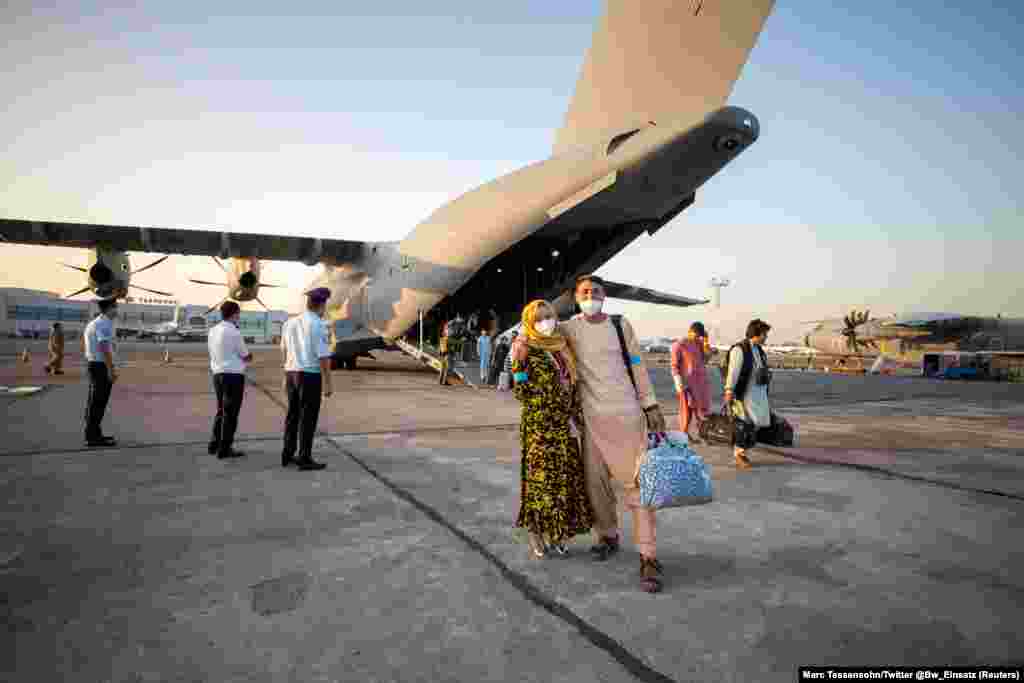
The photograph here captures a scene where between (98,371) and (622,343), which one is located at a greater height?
(622,343)

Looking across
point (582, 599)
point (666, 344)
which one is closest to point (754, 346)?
point (582, 599)

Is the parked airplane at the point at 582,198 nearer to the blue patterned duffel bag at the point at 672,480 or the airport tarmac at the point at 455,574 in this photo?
the airport tarmac at the point at 455,574

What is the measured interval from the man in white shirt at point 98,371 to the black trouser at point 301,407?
2028 millimetres

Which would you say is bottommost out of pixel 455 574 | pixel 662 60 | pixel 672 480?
pixel 455 574

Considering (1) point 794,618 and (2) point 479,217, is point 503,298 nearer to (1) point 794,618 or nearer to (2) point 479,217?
(2) point 479,217

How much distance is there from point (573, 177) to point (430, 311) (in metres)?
5.99

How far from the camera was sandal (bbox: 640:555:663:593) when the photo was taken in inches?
98.0

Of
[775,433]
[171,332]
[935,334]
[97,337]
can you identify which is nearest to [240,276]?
[97,337]

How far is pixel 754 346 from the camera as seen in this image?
541 cm

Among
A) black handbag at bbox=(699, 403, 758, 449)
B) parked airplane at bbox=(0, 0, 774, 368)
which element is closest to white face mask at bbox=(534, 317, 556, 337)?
black handbag at bbox=(699, 403, 758, 449)

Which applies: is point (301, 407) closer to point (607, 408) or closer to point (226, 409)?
point (226, 409)

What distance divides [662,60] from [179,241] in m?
13.0

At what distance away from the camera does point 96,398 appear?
5434 millimetres

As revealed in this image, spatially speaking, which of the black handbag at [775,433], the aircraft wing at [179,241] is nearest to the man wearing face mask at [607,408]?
the black handbag at [775,433]
